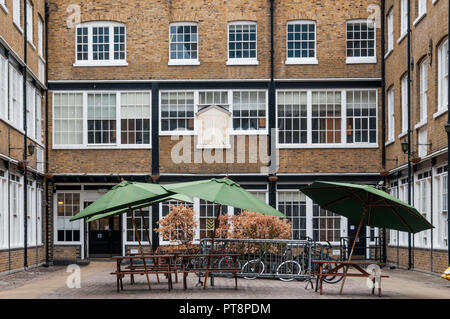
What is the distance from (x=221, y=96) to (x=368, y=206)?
45.5 ft

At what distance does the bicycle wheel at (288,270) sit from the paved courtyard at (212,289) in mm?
195

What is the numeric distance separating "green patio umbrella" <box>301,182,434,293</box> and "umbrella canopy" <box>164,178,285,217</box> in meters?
1.32

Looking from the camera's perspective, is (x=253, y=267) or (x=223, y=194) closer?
(x=223, y=194)

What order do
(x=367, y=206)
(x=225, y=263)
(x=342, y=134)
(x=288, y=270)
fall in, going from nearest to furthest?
(x=367, y=206) < (x=288, y=270) < (x=225, y=263) < (x=342, y=134)

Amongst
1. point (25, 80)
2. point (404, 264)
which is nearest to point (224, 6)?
point (25, 80)

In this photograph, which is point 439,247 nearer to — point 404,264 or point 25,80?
point 404,264

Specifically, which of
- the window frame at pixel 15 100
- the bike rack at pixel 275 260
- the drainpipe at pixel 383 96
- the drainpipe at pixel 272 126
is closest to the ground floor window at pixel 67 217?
the window frame at pixel 15 100

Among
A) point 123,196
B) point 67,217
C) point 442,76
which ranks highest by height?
point 442,76

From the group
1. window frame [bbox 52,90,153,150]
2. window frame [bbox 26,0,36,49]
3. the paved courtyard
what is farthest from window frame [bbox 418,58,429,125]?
window frame [bbox 26,0,36,49]

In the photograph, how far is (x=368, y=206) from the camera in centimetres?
1527

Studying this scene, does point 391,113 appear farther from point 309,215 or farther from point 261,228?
point 261,228

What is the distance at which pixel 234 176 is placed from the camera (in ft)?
92.5

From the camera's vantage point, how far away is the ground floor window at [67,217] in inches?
1145

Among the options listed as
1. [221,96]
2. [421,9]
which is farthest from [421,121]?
[221,96]
